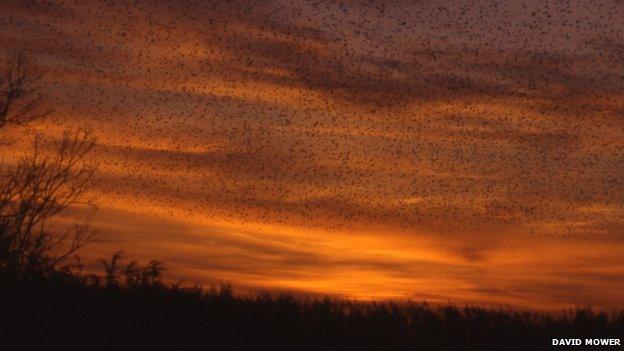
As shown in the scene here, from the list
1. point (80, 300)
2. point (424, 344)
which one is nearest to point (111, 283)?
point (80, 300)

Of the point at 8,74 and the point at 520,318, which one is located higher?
the point at 8,74

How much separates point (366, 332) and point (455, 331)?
1.65 metres

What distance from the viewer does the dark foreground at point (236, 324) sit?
57.9 ft

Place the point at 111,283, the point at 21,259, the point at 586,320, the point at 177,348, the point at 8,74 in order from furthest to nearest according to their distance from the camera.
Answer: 1. the point at 8,74
2. the point at 21,259
3. the point at 111,283
4. the point at 586,320
5. the point at 177,348

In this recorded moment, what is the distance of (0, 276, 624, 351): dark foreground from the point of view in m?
17.6

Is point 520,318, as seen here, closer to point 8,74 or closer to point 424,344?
point 424,344

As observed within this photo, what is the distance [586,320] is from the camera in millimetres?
18922

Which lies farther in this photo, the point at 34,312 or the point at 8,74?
the point at 8,74

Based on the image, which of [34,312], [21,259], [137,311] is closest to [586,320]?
[137,311]

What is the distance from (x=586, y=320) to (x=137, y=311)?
312 inches

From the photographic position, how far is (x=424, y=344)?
18.4 m

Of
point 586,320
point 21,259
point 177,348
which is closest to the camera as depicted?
point 177,348

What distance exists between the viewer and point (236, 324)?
60.8 feet

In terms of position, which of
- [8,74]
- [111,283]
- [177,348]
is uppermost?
[8,74]
